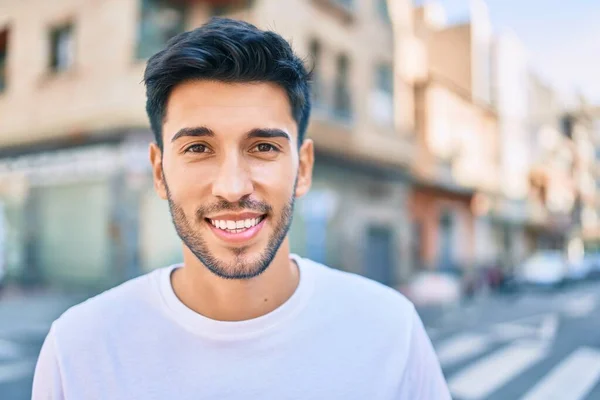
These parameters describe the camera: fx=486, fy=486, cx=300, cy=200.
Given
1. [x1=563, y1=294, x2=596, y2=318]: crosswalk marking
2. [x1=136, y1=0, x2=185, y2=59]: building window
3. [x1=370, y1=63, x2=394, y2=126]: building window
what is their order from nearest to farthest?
[x1=136, y1=0, x2=185, y2=59]: building window, [x1=563, y1=294, x2=596, y2=318]: crosswalk marking, [x1=370, y1=63, x2=394, y2=126]: building window

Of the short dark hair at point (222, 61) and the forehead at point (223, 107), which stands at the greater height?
the short dark hair at point (222, 61)

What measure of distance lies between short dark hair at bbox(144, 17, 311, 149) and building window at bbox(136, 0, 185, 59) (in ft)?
30.4

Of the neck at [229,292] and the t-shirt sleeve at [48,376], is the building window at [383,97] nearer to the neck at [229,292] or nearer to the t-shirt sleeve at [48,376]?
the neck at [229,292]

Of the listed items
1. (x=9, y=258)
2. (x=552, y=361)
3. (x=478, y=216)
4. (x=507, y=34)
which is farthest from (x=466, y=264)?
(x=9, y=258)

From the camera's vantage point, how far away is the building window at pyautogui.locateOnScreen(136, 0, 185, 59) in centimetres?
1006

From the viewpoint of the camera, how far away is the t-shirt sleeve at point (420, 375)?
1350 millimetres

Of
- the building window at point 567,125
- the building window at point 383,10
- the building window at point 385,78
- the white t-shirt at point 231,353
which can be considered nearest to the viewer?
the white t-shirt at point 231,353

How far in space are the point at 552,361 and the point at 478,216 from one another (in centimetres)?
1725

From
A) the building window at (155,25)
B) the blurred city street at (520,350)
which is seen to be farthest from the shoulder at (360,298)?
the building window at (155,25)

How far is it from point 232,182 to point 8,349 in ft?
24.0

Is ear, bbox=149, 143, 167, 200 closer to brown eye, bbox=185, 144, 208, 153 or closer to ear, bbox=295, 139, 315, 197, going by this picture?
brown eye, bbox=185, 144, 208, 153

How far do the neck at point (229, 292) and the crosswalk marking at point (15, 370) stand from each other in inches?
213

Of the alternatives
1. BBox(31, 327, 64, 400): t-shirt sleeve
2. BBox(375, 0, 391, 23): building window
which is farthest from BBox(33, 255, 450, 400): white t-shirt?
BBox(375, 0, 391, 23): building window

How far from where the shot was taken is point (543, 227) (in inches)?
1345
